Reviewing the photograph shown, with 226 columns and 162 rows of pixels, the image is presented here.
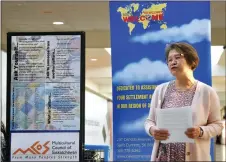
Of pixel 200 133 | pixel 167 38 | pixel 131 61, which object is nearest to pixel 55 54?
pixel 131 61

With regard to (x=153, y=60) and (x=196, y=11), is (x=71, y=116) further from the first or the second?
(x=196, y=11)

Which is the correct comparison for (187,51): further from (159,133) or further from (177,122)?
(159,133)

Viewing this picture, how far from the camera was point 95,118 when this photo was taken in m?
5.80

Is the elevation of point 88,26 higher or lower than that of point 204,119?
higher

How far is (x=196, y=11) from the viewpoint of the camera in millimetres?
4391

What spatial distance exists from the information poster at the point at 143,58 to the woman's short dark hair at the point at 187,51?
4 centimetres

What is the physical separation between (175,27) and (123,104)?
74 cm

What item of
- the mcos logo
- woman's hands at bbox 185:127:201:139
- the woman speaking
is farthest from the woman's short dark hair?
the mcos logo

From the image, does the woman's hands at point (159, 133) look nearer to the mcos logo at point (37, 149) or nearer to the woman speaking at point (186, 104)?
the woman speaking at point (186, 104)

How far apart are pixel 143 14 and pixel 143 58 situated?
35 cm

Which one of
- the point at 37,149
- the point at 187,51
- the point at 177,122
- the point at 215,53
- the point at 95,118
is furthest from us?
the point at 95,118

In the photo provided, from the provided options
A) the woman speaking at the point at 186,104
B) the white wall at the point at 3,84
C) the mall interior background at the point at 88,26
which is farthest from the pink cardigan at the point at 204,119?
the white wall at the point at 3,84

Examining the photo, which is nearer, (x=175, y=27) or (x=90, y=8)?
(x=175, y=27)

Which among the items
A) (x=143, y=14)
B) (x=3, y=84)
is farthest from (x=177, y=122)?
(x=3, y=84)
